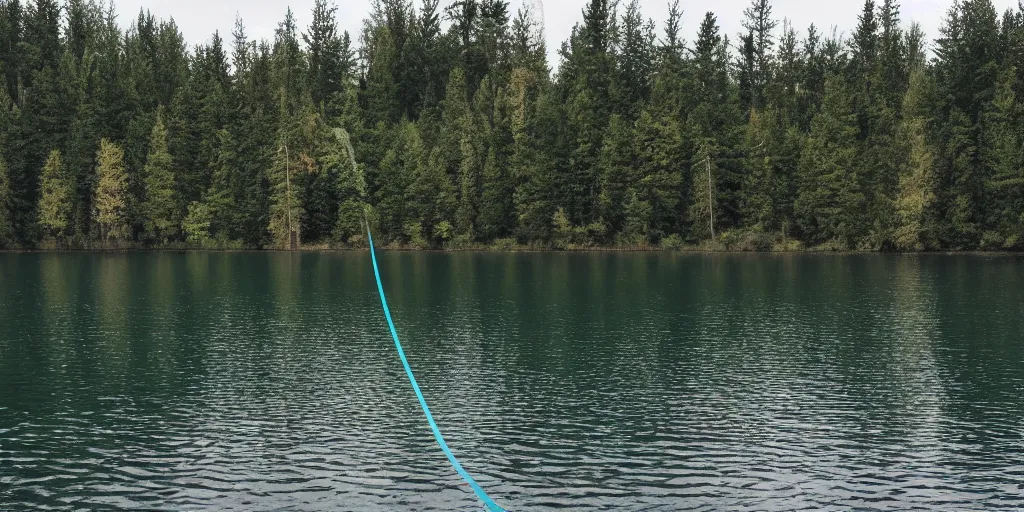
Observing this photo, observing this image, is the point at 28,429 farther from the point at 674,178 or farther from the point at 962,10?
the point at 962,10

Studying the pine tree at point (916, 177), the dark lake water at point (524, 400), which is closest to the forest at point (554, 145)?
the pine tree at point (916, 177)

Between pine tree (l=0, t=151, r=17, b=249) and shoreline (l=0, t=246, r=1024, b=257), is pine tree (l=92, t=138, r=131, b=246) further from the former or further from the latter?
pine tree (l=0, t=151, r=17, b=249)

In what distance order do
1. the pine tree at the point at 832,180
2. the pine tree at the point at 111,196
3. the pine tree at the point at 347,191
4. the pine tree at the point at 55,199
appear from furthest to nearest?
the pine tree at the point at 111,196, the pine tree at the point at 55,199, the pine tree at the point at 347,191, the pine tree at the point at 832,180

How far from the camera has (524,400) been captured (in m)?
38.8

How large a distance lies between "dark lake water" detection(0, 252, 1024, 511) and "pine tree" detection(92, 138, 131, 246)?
81.0 metres

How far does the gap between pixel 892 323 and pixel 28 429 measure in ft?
156

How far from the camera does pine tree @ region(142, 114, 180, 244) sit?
157250mm

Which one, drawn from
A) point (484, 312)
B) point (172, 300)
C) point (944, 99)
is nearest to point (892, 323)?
point (484, 312)

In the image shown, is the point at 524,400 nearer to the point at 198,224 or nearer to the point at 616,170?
the point at 616,170

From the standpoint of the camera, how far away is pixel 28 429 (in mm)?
34125

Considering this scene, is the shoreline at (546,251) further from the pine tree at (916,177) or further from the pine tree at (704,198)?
the pine tree at (704,198)

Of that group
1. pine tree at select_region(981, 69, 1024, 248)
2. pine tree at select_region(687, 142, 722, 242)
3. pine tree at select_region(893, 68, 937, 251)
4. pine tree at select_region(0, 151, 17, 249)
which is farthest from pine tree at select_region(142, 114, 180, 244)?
pine tree at select_region(981, 69, 1024, 248)

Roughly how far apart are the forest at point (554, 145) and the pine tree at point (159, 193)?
1.36 ft

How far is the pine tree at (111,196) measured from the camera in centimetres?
15662
